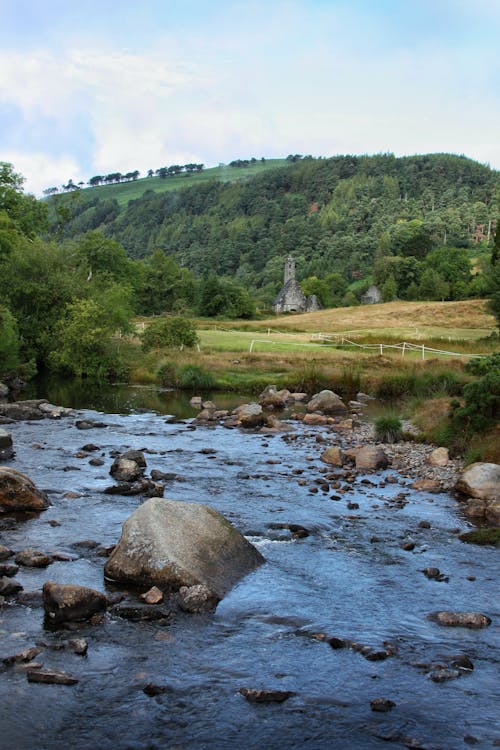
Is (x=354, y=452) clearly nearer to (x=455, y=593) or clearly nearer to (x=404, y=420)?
(x=404, y=420)

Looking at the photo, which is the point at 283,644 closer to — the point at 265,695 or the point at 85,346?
the point at 265,695

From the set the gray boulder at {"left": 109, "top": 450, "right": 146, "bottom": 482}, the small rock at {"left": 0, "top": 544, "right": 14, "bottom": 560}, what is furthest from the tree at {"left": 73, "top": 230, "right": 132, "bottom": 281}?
the small rock at {"left": 0, "top": 544, "right": 14, "bottom": 560}

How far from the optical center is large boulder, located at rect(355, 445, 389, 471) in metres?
25.3

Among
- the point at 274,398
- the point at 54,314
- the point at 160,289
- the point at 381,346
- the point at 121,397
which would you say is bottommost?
the point at 274,398

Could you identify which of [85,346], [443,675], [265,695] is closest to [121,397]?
[85,346]

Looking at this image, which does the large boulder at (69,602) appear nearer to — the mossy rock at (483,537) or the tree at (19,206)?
the mossy rock at (483,537)

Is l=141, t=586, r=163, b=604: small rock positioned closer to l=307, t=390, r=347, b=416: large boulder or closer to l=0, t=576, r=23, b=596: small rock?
l=0, t=576, r=23, b=596: small rock

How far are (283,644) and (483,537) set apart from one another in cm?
742

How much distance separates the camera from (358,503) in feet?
68.7

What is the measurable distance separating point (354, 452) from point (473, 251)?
504ft

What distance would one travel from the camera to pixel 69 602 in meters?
12.9

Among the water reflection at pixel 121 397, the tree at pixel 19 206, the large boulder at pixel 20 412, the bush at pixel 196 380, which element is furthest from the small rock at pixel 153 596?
the tree at pixel 19 206

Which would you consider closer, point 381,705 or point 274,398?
point 381,705

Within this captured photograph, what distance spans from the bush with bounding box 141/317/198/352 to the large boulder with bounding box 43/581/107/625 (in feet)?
137
